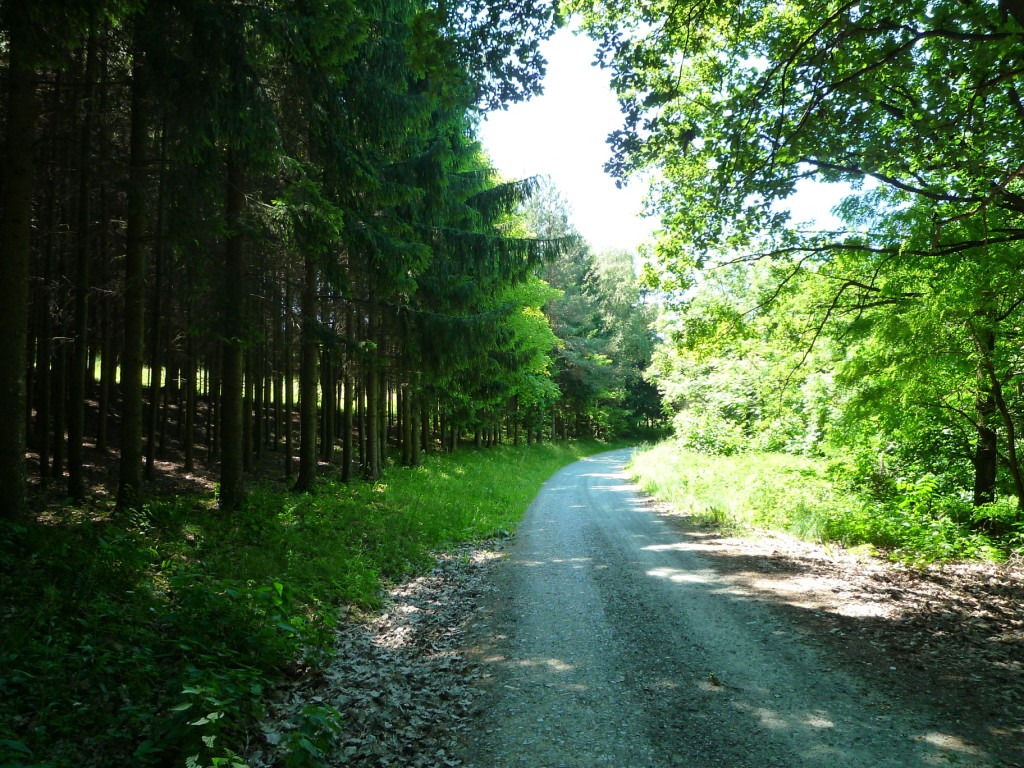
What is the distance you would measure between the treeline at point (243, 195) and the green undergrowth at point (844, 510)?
22.1ft

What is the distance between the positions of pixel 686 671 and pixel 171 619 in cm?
449

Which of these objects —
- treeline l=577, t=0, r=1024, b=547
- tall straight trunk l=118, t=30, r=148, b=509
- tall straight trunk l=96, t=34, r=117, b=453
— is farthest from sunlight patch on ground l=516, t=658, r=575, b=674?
tall straight trunk l=96, t=34, r=117, b=453

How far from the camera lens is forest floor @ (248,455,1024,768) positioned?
12.0ft

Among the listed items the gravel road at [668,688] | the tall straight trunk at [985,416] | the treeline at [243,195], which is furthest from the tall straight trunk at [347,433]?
the tall straight trunk at [985,416]

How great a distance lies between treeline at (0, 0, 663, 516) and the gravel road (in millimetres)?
5860

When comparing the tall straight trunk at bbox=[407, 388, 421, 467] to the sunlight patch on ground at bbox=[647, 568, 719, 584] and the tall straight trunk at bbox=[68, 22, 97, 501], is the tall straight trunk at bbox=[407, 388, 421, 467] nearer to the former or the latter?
the tall straight trunk at bbox=[68, 22, 97, 501]

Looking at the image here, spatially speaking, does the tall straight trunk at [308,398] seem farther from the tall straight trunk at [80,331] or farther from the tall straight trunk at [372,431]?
the tall straight trunk at [80,331]

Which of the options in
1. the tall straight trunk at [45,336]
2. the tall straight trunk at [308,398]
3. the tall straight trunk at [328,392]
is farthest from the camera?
the tall straight trunk at [328,392]

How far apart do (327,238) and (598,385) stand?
32543 millimetres

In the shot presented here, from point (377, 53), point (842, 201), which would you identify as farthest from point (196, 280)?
point (842, 201)

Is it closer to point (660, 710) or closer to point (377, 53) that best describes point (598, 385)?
point (377, 53)

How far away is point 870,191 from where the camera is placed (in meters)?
7.59

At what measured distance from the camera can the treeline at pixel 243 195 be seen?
20.5ft

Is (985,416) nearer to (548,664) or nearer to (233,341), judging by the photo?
(548,664)
